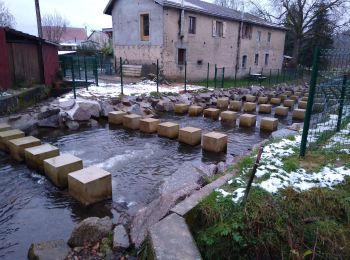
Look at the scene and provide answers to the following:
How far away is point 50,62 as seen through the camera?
14.3 m

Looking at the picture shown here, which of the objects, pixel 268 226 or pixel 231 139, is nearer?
pixel 268 226

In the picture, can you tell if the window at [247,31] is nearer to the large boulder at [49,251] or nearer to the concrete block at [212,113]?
the concrete block at [212,113]

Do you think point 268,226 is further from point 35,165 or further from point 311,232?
point 35,165

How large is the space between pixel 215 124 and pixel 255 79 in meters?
16.5

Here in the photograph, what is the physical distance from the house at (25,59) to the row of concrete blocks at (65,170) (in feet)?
16.6

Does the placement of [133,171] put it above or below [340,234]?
below

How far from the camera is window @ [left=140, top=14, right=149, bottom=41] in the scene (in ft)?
69.7

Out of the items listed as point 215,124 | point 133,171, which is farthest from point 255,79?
point 133,171

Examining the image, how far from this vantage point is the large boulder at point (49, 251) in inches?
133

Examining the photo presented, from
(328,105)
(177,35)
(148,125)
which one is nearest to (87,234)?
(328,105)

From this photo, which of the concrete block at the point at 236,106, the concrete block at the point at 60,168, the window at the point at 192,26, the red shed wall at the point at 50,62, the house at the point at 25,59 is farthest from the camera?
the window at the point at 192,26

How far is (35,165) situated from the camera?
6.04 meters

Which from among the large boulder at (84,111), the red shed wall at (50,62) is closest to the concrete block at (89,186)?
the large boulder at (84,111)

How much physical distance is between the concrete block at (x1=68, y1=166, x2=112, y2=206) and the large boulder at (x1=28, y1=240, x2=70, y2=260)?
1.14 meters
